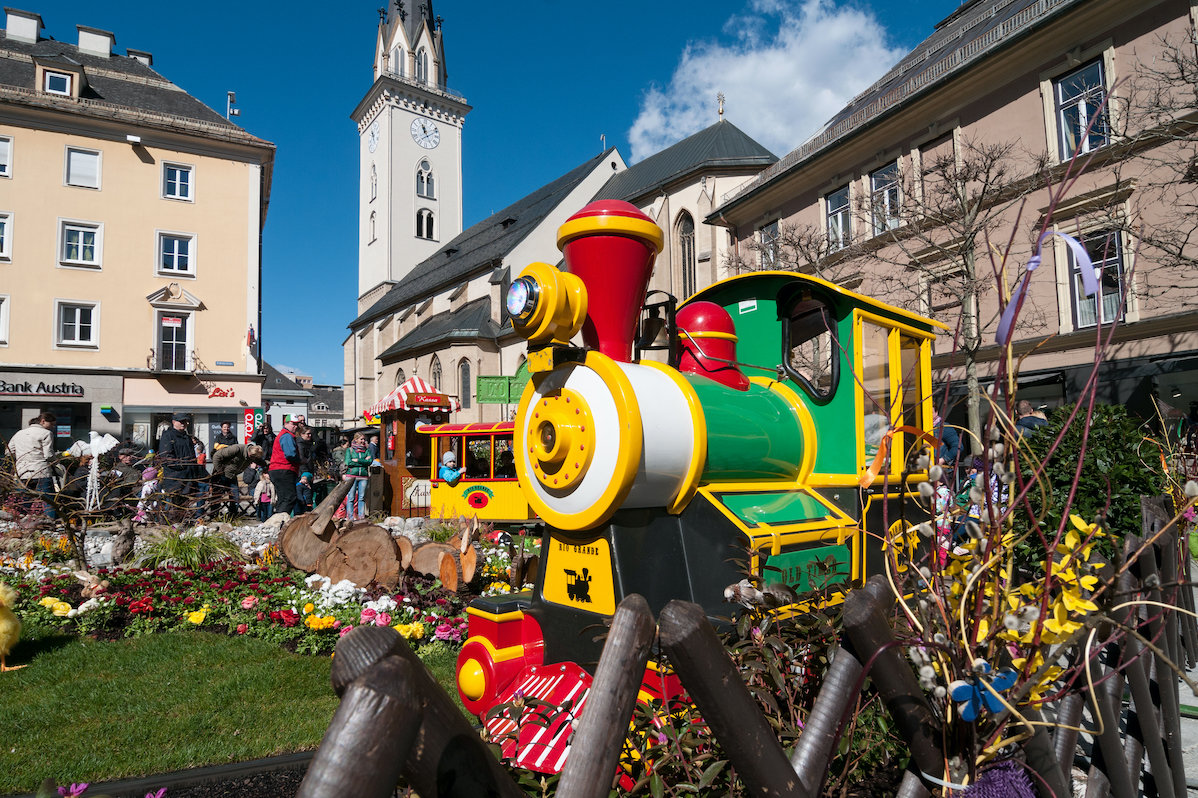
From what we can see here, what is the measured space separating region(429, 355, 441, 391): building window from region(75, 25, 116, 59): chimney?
16798 mm

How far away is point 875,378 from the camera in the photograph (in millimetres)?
4348

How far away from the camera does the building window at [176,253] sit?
22.0 metres

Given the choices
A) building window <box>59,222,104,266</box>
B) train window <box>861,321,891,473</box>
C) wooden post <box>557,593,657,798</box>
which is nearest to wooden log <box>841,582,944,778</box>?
wooden post <box>557,593,657,798</box>

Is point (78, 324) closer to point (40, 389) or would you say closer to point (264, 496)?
point (40, 389)

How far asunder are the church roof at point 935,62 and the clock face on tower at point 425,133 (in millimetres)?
28665

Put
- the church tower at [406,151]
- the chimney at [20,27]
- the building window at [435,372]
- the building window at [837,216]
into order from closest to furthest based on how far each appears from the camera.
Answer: the building window at [837,216], the chimney at [20,27], the building window at [435,372], the church tower at [406,151]

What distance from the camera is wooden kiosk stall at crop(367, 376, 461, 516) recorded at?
545 inches

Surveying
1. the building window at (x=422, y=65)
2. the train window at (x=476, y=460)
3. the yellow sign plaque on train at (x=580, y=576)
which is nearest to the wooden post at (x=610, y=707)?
the yellow sign plaque on train at (x=580, y=576)

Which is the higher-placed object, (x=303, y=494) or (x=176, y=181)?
(x=176, y=181)

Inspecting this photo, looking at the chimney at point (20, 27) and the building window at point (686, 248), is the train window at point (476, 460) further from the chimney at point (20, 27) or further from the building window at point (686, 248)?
the chimney at point (20, 27)

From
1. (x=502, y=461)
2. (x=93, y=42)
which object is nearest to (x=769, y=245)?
(x=502, y=461)

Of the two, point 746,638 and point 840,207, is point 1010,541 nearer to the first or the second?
point 746,638

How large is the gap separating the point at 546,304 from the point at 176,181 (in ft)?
80.5

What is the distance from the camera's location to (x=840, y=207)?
17.9 m
